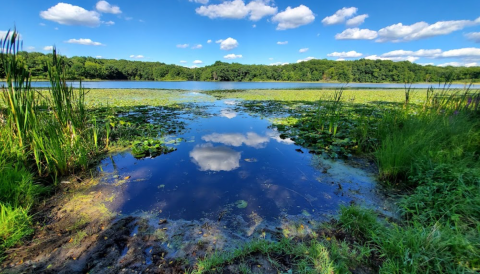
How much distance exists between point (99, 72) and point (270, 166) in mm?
65725

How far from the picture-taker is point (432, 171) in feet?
8.38

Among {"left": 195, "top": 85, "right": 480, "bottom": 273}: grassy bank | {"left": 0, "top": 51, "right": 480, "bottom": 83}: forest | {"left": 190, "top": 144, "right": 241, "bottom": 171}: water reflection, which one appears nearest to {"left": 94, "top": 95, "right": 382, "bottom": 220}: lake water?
{"left": 190, "top": 144, "right": 241, "bottom": 171}: water reflection

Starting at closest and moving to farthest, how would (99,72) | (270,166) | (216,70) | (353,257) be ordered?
(353,257) → (270,166) → (99,72) → (216,70)

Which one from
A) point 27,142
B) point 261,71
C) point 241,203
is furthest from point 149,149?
point 261,71

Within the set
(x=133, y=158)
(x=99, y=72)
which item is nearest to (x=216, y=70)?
(x=99, y=72)

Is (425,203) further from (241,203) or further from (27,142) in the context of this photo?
(27,142)

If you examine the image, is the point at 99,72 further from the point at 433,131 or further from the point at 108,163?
the point at 433,131

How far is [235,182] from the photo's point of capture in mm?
3170

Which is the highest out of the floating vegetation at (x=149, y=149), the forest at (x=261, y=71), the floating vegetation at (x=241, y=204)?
the forest at (x=261, y=71)

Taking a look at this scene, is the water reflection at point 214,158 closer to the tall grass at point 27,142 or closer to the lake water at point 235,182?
the lake water at point 235,182

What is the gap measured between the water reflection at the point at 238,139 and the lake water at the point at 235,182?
88 millimetres

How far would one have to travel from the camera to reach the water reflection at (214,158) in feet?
12.3

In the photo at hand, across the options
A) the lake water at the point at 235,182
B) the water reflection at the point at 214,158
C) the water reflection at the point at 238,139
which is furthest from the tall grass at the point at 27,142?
the water reflection at the point at 238,139

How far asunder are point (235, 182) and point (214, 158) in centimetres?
113
